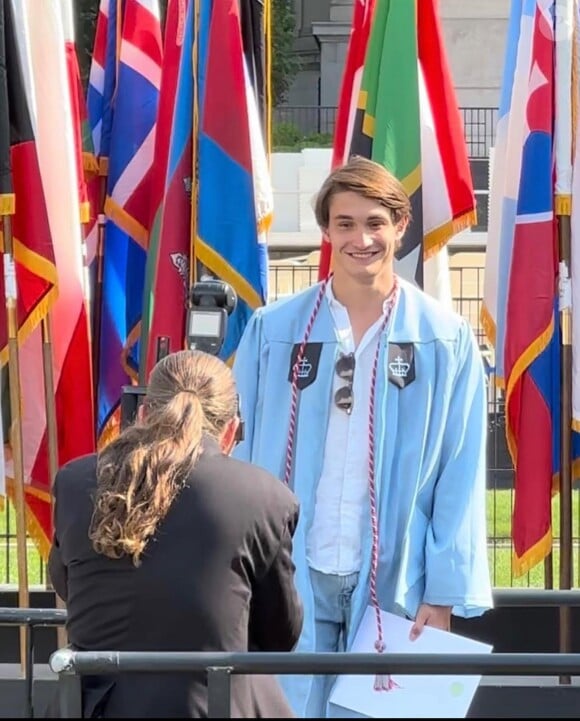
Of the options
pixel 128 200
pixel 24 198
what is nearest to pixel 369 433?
pixel 24 198

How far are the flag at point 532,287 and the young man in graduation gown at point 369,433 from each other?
192cm

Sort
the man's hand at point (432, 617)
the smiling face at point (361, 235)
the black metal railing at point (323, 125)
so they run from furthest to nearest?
the black metal railing at point (323, 125), the smiling face at point (361, 235), the man's hand at point (432, 617)

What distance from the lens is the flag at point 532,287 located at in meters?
5.96

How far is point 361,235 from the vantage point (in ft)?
13.2

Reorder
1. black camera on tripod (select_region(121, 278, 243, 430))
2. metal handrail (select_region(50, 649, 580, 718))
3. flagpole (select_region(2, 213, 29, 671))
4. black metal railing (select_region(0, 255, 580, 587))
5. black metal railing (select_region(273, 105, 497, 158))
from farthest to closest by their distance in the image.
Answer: black metal railing (select_region(273, 105, 497, 158)), black metal railing (select_region(0, 255, 580, 587)), flagpole (select_region(2, 213, 29, 671)), black camera on tripod (select_region(121, 278, 243, 430)), metal handrail (select_region(50, 649, 580, 718))

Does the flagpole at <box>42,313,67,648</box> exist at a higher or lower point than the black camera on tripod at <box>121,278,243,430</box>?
lower

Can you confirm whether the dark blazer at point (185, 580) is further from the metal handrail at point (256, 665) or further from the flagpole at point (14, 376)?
the flagpole at point (14, 376)

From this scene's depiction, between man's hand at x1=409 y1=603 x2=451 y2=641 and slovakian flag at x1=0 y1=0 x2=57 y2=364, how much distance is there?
2515 mm

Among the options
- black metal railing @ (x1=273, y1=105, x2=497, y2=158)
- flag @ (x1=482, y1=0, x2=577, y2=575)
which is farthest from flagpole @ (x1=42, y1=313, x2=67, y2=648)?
black metal railing @ (x1=273, y1=105, x2=497, y2=158)

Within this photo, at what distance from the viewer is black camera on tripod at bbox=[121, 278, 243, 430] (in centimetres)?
454

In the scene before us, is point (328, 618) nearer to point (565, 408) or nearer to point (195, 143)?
point (565, 408)

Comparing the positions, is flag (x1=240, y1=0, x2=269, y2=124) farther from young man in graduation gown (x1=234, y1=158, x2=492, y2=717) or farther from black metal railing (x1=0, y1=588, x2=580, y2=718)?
black metal railing (x1=0, y1=588, x2=580, y2=718)

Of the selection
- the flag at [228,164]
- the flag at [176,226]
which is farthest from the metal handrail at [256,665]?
the flag at [176,226]

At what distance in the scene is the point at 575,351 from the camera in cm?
601
